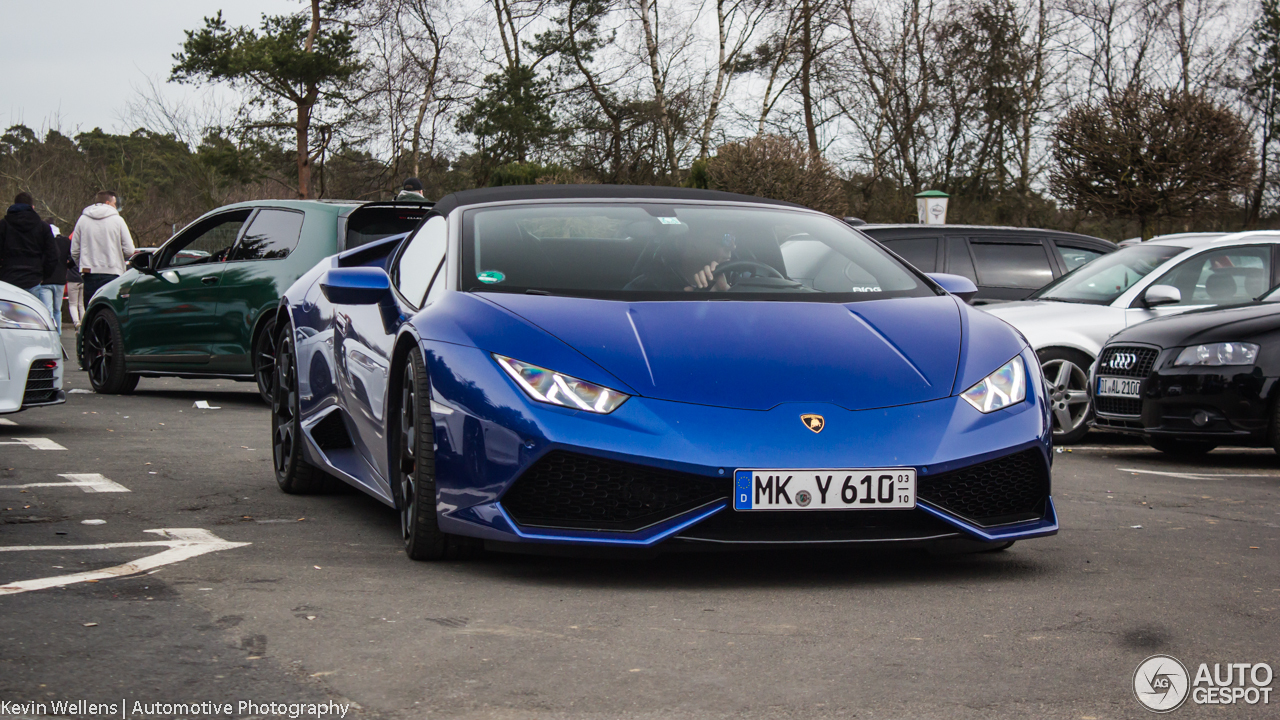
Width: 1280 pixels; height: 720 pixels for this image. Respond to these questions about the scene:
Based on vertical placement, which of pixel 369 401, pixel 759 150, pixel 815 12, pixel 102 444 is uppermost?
pixel 815 12

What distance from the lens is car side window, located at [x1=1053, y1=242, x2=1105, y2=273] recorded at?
13.2m

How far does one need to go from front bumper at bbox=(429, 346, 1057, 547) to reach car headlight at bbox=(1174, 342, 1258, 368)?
15.9 feet

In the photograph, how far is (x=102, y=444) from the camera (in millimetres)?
8508

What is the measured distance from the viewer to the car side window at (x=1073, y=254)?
13.2m

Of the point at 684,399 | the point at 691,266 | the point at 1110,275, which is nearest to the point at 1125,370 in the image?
the point at 1110,275

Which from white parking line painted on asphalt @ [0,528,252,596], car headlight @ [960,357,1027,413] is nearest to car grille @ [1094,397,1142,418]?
car headlight @ [960,357,1027,413]

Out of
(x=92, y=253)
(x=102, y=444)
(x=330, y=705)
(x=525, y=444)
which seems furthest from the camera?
(x=92, y=253)

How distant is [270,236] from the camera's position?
11.3 meters

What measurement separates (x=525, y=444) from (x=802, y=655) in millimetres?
1119

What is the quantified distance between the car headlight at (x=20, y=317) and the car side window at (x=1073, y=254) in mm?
8650

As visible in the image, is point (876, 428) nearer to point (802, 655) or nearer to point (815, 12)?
point (802, 655)

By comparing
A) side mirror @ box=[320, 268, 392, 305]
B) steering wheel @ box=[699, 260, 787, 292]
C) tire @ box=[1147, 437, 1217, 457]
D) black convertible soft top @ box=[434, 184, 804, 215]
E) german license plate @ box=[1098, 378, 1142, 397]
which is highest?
black convertible soft top @ box=[434, 184, 804, 215]

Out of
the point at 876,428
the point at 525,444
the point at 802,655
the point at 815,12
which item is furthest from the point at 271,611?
the point at 815,12

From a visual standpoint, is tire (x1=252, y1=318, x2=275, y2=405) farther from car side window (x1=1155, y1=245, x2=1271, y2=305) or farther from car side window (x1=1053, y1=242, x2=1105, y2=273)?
car side window (x1=1053, y1=242, x2=1105, y2=273)
